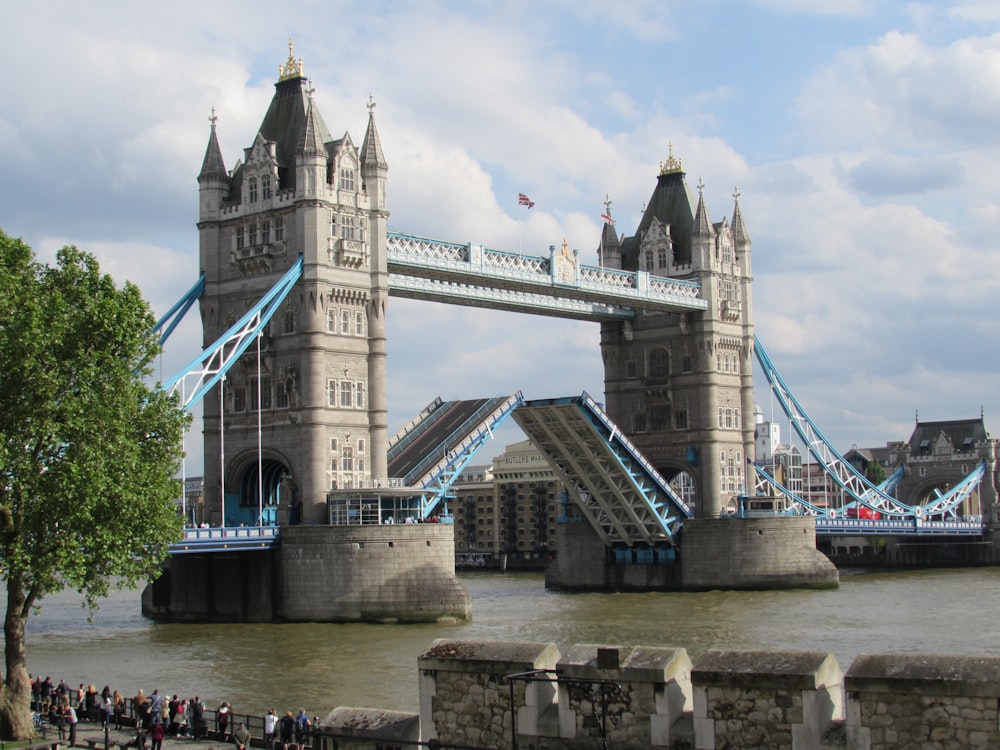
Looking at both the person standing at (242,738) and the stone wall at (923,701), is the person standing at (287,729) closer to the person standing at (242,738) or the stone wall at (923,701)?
the person standing at (242,738)

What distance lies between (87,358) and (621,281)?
5309 centimetres

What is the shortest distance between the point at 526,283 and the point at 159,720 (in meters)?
Result: 47.3

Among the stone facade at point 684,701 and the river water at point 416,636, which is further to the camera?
the river water at point 416,636

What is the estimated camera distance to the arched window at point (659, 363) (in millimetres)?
85375

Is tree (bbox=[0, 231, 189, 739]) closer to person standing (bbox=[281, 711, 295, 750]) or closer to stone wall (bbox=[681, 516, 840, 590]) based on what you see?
person standing (bbox=[281, 711, 295, 750])

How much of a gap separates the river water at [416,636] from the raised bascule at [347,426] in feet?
7.55

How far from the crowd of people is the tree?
57.7 inches

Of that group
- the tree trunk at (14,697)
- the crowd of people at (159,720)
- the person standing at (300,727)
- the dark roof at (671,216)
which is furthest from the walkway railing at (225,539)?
the dark roof at (671,216)

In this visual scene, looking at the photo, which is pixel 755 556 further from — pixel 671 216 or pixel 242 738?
pixel 242 738

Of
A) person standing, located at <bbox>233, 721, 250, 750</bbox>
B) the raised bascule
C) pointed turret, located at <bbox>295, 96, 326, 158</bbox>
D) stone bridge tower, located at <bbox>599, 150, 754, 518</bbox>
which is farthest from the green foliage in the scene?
stone bridge tower, located at <bbox>599, 150, 754, 518</bbox>

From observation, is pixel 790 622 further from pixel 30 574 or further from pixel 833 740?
pixel 833 740

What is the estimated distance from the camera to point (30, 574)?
2789 centimetres

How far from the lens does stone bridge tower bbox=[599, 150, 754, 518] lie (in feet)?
274

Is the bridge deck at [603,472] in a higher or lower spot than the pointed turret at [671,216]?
lower
